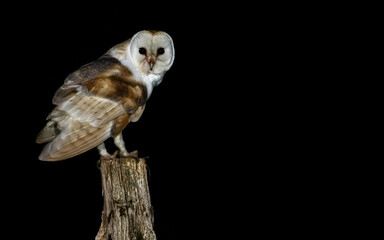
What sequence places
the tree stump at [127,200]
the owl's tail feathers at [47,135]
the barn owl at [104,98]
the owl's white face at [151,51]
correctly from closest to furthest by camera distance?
the tree stump at [127,200] < the barn owl at [104,98] < the owl's white face at [151,51] < the owl's tail feathers at [47,135]

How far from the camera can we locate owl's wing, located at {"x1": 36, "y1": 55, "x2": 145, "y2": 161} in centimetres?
416

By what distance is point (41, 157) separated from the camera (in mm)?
4230

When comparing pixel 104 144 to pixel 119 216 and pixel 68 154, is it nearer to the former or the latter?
pixel 68 154

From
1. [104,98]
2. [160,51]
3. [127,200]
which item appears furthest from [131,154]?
[160,51]

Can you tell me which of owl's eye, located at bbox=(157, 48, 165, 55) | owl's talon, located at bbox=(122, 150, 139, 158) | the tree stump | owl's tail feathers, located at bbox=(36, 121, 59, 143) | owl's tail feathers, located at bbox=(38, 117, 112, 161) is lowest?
the tree stump

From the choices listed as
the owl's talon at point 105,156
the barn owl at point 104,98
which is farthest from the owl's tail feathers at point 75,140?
the owl's talon at point 105,156

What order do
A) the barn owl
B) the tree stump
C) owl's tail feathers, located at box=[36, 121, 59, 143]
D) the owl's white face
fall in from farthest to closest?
owl's tail feathers, located at box=[36, 121, 59, 143], the owl's white face, the barn owl, the tree stump

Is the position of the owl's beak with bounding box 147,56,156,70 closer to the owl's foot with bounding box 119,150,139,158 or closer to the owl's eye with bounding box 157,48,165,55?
the owl's eye with bounding box 157,48,165,55

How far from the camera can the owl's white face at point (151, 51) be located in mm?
4355

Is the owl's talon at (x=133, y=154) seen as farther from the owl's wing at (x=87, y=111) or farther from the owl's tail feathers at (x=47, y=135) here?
the owl's tail feathers at (x=47, y=135)

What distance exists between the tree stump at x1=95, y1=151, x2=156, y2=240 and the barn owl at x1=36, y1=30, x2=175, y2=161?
157 millimetres

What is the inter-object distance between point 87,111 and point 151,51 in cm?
65

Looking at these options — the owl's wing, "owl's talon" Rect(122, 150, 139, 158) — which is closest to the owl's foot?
"owl's talon" Rect(122, 150, 139, 158)

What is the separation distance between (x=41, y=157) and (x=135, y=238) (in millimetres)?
905
